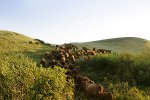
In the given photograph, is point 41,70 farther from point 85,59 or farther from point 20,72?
point 85,59

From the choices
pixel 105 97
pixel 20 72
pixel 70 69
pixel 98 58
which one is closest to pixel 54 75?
pixel 20 72

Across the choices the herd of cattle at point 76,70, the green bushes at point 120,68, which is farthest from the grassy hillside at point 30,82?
the green bushes at point 120,68

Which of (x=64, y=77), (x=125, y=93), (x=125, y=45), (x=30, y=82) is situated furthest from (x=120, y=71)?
(x=125, y=45)

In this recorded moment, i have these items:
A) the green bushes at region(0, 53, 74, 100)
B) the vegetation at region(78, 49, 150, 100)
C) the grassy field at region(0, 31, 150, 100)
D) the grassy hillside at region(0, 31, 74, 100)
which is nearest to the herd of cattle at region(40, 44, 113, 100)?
the grassy field at region(0, 31, 150, 100)

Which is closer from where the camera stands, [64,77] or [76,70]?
[64,77]

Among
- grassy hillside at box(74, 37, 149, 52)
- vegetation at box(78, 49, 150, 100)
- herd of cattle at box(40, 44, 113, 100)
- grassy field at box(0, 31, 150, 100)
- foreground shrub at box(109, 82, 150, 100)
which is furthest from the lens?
grassy hillside at box(74, 37, 149, 52)

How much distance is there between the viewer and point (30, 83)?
13000 mm

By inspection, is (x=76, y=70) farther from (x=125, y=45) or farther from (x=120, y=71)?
(x=125, y=45)

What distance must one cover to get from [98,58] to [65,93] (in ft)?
33.1

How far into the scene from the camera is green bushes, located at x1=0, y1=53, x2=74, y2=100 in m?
12.4

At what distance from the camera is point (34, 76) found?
13023mm

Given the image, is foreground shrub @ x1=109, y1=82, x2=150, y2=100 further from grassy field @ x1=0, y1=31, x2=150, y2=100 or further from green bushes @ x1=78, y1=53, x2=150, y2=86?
green bushes @ x1=78, y1=53, x2=150, y2=86

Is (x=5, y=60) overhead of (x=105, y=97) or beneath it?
overhead

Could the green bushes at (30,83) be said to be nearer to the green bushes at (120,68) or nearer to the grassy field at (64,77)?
the grassy field at (64,77)
